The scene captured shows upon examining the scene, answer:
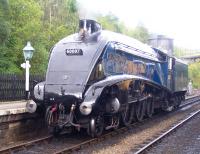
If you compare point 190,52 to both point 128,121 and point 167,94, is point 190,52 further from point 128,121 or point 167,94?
point 128,121

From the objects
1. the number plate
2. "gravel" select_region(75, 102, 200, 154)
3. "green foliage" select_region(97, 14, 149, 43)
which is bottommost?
"gravel" select_region(75, 102, 200, 154)

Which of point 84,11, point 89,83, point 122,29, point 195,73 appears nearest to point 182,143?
point 89,83

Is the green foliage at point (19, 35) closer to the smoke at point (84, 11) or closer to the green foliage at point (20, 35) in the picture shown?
the green foliage at point (20, 35)

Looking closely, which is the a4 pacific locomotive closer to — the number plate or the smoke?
the number plate

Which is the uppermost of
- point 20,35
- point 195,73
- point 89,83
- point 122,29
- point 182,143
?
point 122,29

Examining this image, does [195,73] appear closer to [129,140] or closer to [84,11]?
[84,11]

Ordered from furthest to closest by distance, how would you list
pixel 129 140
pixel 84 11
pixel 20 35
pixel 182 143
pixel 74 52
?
pixel 20 35 → pixel 84 11 → pixel 74 52 → pixel 129 140 → pixel 182 143

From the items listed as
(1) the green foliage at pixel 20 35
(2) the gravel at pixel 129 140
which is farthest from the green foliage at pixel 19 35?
(2) the gravel at pixel 129 140

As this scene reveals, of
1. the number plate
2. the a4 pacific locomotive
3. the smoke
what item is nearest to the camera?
the a4 pacific locomotive

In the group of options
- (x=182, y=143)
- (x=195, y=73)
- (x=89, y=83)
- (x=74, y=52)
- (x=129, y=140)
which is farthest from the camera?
(x=195, y=73)

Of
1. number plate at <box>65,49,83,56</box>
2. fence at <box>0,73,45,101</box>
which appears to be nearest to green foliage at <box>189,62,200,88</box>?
fence at <box>0,73,45,101</box>

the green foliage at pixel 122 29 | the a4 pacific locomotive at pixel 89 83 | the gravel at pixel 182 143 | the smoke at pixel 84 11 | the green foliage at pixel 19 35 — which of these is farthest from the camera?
the green foliage at pixel 122 29

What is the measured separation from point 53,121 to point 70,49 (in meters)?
2.32

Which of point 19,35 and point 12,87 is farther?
point 19,35
